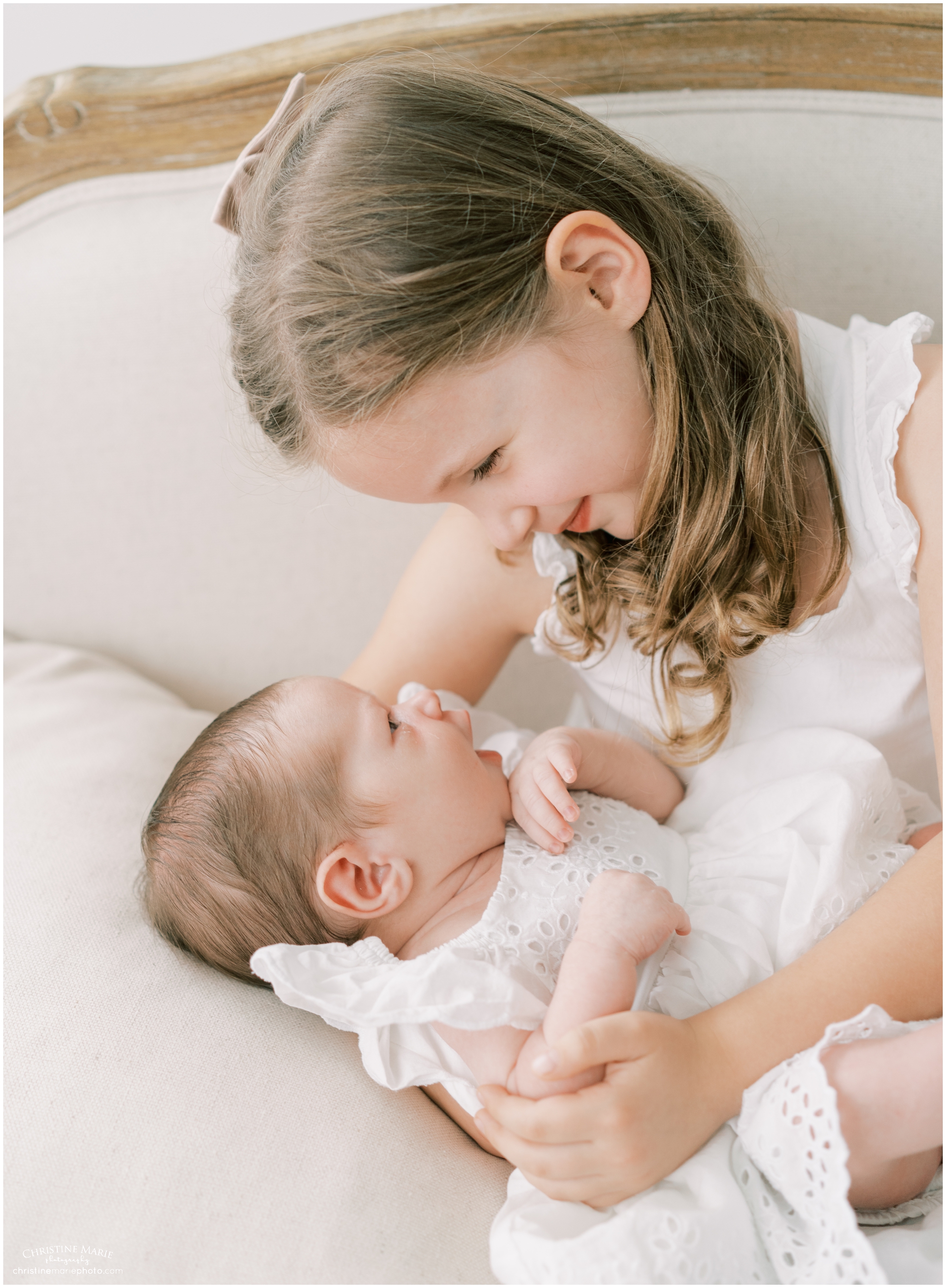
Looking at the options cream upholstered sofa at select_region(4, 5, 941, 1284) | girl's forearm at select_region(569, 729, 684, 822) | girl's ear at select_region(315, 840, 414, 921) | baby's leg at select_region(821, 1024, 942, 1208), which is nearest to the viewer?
baby's leg at select_region(821, 1024, 942, 1208)

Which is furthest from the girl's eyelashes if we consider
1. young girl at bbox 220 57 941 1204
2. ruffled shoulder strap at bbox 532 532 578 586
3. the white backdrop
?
the white backdrop

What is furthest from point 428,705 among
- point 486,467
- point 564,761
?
point 486,467

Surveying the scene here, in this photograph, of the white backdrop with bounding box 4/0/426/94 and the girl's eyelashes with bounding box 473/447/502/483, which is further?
the white backdrop with bounding box 4/0/426/94

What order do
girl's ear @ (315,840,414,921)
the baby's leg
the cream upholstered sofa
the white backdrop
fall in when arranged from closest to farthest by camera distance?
the baby's leg < the cream upholstered sofa < girl's ear @ (315,840,414,921) < the white backdrop

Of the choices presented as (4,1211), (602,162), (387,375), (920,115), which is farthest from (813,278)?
(4,1211)

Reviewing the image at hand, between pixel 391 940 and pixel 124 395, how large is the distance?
0.87m

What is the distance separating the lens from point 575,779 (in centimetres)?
99

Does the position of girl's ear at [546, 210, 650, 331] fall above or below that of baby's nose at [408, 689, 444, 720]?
above

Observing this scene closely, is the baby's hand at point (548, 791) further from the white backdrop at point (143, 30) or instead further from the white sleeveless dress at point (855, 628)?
the white backdrop at point (143, 30)

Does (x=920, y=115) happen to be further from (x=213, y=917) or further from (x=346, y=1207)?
(x=346, y=1207)

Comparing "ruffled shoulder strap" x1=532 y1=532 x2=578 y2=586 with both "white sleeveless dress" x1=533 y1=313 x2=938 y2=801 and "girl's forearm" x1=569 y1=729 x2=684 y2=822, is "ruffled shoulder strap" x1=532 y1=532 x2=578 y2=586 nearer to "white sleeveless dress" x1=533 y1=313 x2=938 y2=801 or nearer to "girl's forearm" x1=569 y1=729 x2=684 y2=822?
"white sleeveless dress" x1=533 y1=313 x2=938 y2=801

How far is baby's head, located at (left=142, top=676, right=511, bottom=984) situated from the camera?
901 millimetres

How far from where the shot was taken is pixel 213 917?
0.92 metres

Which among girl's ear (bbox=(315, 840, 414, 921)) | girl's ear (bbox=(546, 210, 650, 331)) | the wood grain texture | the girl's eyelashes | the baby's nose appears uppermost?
the wood grain texture
